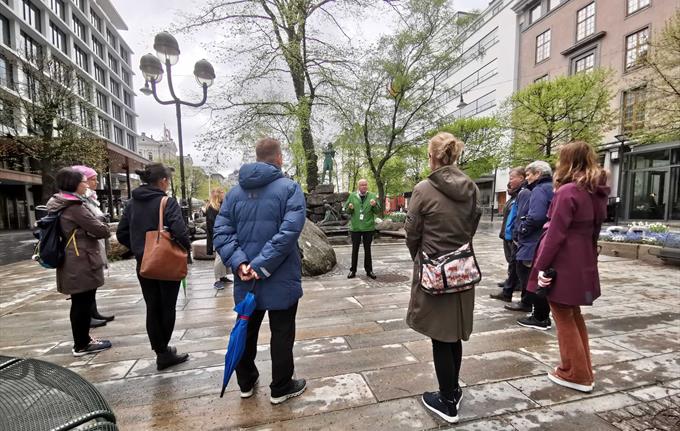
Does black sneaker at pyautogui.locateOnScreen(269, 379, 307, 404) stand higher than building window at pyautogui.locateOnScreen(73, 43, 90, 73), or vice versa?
building window at pyautogui.locateOnScreen(73, 43, 90, 73)

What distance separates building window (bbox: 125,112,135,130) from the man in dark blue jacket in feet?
210

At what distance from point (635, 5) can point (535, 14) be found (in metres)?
10.9

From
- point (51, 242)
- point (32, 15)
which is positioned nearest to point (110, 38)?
point (32, 15)

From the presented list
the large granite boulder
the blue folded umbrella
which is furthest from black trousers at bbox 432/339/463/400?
the large granite boulder

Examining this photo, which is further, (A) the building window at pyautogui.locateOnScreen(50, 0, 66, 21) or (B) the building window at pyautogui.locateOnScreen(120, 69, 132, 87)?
(B) the building window at pyautogui.locateOnScreen(120, 69, 132, 87)

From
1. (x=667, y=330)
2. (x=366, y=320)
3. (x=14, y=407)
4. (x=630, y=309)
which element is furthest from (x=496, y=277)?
(x=14, y=407)

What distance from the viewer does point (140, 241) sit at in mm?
2904

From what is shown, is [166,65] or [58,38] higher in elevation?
[58,38]

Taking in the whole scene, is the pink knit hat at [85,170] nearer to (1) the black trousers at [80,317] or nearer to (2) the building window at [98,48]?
(1) the black trousers at [80,317]

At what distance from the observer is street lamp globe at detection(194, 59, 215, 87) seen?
819cm

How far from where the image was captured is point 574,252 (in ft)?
8.00

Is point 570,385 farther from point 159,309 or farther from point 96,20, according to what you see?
point 96,20

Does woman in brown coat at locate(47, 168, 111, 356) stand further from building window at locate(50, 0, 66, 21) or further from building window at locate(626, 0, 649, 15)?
building window at locate(50, 0, 66, 21)

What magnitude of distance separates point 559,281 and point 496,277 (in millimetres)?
4189
